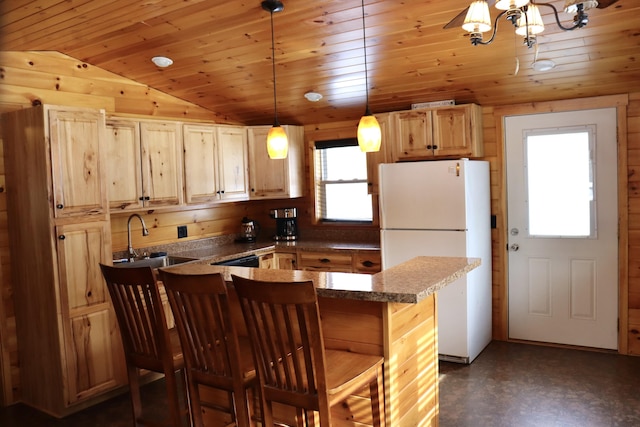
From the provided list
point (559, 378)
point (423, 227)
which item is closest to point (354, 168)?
point (423, 227)

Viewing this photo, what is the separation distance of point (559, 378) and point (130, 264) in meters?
3.29

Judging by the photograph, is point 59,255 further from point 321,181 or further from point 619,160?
point 619,160

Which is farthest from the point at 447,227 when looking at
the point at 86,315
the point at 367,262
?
the point at 86,315

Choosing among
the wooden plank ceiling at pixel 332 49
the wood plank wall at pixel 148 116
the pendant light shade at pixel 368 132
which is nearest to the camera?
the pendant light shade at pixel 368 132

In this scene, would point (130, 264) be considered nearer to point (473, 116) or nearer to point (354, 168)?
point (354, 168)

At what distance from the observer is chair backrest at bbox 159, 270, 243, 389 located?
6.98 feet

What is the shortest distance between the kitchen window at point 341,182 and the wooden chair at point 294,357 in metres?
3.04

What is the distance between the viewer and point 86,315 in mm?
3543

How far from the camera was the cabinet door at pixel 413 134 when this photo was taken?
437 cm

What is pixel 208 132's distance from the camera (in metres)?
4.65

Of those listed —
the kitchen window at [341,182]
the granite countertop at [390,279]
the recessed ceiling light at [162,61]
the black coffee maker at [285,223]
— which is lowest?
the granite countertop at [390,279]

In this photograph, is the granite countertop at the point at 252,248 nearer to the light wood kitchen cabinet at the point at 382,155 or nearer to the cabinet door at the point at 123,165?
the light wood kitchen cabinet at the point at 382,155

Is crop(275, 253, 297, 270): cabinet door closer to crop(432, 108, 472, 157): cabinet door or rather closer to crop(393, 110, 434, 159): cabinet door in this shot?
crop(393, 110, 434, 159): cabinet door

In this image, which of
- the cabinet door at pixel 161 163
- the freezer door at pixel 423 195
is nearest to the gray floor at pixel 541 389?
the freezer door at pixel 423 195
